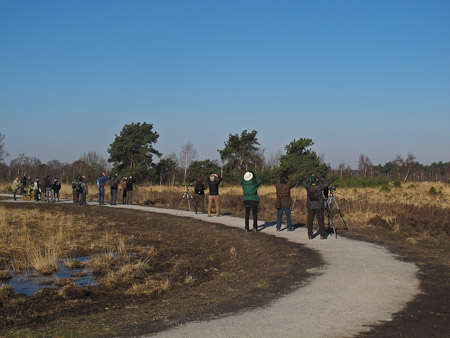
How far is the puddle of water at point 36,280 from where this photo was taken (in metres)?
9.83

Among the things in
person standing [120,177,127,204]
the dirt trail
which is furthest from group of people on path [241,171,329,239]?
person standing [120,177,127,204]

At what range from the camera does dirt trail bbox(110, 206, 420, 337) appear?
5.73 metres

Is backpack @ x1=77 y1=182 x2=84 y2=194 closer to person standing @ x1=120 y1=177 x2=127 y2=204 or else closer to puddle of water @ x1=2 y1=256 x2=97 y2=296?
person standing @ x1=120 y1=177 x2=127 y2=204

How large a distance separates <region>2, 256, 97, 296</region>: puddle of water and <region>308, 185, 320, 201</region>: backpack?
663 centimetres

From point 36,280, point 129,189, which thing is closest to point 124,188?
point 129,189

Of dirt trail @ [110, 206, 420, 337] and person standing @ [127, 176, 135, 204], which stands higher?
person standing @ [127, 176, 135, 204]

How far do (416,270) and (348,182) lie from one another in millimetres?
33765

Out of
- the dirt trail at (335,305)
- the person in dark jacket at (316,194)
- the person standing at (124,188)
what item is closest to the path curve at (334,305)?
the dirt trail at (335,305)

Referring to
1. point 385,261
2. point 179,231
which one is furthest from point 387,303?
point 179,231

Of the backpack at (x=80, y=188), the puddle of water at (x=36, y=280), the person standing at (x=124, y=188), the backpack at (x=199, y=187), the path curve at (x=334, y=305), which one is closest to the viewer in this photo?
the path curve at (x=334, y=305)

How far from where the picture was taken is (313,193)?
45.0ft

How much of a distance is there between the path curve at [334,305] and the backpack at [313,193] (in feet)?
9.81

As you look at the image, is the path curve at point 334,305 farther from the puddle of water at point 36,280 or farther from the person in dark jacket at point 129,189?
the person in dark jacket at point 129,189

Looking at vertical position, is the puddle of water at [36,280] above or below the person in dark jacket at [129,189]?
below
